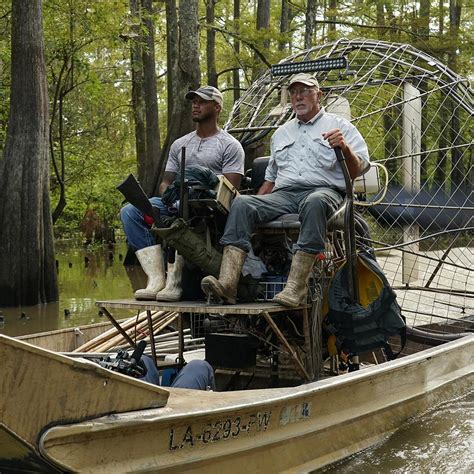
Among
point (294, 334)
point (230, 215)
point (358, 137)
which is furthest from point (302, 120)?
point (294, 334)

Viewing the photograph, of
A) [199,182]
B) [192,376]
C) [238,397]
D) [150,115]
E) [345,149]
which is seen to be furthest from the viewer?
[150,115]

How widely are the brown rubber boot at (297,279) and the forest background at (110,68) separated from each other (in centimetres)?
892

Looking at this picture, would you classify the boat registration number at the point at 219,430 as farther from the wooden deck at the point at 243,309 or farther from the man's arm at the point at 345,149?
the man's arm at the point at 345,149

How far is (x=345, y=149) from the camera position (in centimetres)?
652

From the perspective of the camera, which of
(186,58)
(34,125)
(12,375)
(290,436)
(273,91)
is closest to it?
(12,375)

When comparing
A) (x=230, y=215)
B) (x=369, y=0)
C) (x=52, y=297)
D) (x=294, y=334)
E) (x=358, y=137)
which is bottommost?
(x=52, y=297)

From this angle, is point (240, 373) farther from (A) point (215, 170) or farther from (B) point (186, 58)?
(B) point (186, 58)

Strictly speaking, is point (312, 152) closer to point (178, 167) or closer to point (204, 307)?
point (178, 167)

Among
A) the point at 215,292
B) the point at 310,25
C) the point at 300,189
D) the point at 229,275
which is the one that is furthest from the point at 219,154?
the point at 310,25

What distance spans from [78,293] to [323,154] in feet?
32.4

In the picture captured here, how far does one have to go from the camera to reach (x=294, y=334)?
675 centimetres

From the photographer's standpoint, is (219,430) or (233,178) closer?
(219,430)

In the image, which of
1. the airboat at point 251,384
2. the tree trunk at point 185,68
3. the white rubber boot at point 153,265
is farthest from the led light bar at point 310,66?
the tree trunk at point 185,68

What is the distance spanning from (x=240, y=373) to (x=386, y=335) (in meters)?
1.12
